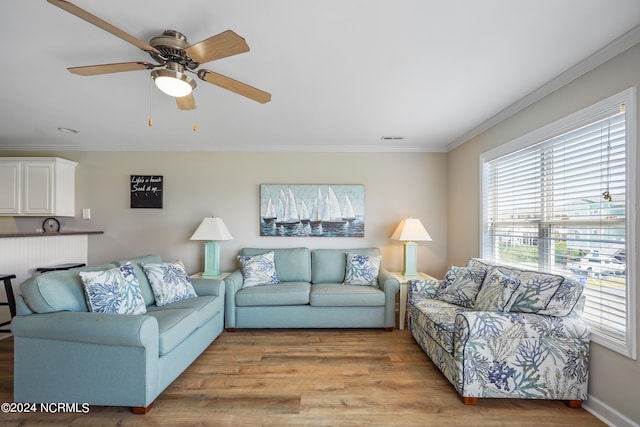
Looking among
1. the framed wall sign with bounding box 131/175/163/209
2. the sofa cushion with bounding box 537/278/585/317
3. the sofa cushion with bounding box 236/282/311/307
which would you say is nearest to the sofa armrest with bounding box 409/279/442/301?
the sofa cushion with bounding box 537/278/585/317

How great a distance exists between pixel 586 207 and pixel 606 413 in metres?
1.34

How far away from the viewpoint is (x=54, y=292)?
1.96 m

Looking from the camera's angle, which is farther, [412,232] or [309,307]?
[412,232]

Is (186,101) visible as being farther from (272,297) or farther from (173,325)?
(272,297)

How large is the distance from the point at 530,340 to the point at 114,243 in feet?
15.9

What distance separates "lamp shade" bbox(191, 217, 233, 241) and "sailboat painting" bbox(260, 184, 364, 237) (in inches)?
23.4

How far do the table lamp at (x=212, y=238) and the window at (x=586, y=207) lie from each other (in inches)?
128

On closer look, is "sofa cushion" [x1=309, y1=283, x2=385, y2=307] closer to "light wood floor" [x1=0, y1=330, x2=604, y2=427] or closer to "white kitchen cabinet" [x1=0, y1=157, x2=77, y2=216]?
"light wood floor" [x1=0, y1=330, x2=604, y2=427]

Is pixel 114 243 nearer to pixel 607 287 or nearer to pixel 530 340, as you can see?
pixel 530 340

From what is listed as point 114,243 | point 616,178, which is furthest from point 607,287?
point 114,243

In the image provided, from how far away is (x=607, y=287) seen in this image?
185cm

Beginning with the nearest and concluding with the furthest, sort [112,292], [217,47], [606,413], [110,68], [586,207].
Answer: [217,47] → [110,68] → [606,413] → [586,207] → [112,292]

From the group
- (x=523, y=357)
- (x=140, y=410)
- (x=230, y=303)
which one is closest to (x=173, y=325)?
(x=140, y=410)

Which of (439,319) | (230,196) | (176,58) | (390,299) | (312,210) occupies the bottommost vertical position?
(390,299)
